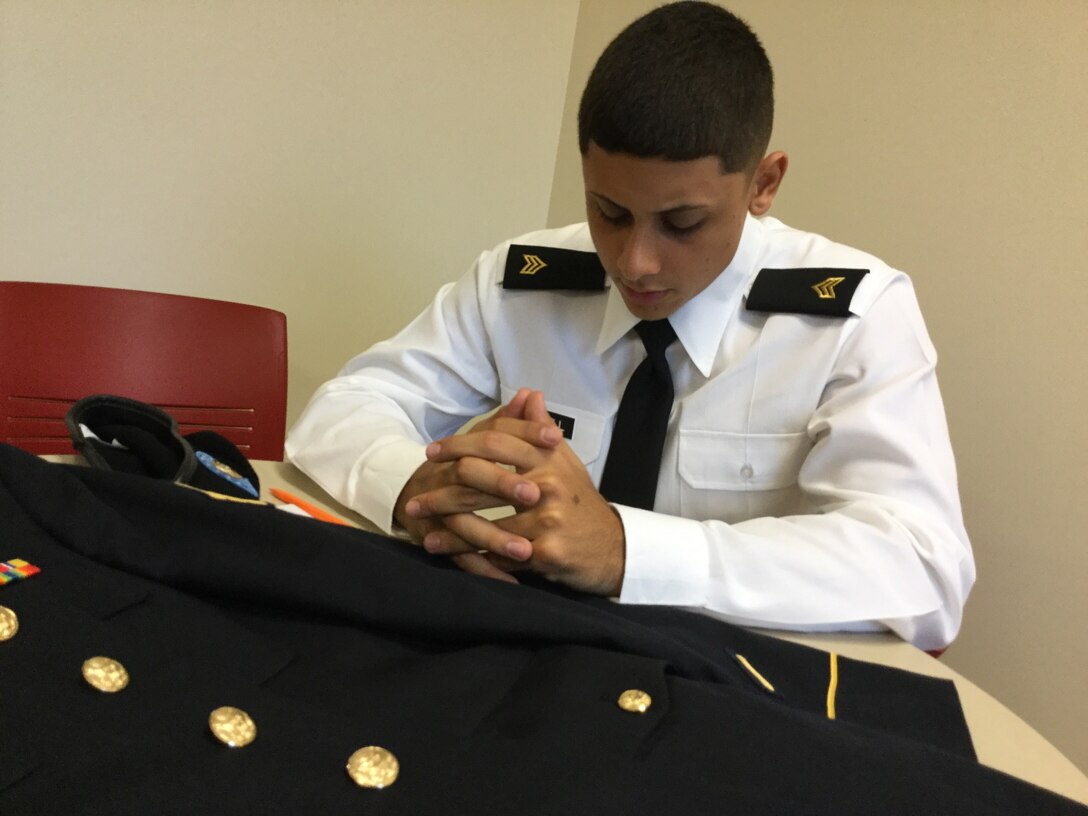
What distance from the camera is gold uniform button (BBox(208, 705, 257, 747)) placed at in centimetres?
41

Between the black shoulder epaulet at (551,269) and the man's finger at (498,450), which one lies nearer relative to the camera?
the man's finger at (498,450)


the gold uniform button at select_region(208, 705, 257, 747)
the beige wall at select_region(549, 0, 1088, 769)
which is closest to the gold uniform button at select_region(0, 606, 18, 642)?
the gold uniform button at select_region(208, 705, 257, 747)


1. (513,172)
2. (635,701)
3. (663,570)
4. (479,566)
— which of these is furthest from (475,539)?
(513,172)

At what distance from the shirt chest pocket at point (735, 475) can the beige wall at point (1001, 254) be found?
1.42 feet

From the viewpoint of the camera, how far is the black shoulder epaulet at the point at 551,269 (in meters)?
1.13

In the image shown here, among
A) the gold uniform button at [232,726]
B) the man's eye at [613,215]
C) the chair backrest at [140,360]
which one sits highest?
the man's eye at [613,215]

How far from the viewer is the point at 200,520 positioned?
1.93 feet

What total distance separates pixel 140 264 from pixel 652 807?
169 cm

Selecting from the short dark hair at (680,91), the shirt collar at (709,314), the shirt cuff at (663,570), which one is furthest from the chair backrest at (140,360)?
the shirt cuff at (663,570)

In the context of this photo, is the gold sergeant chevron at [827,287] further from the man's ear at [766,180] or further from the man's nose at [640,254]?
the man's nose at [640,254]

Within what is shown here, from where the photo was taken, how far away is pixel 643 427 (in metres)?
1.02

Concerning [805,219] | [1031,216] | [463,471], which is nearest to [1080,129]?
[1031,216]

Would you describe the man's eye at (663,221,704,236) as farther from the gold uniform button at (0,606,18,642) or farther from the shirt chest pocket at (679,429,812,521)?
the gold uniform button at (0,606,18,642)

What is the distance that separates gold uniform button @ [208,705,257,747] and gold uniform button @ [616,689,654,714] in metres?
0.21
